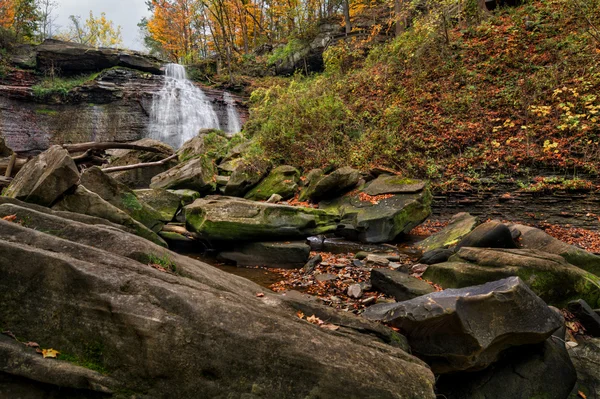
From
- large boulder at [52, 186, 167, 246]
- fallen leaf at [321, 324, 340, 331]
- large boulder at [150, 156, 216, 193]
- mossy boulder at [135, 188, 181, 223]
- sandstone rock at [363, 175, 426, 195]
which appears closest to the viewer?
fallen leaf at [321, 324, 340, 331]

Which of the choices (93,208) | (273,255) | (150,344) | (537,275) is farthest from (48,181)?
(537,275)

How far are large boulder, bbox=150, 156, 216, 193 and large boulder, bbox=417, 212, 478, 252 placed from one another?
8214mm

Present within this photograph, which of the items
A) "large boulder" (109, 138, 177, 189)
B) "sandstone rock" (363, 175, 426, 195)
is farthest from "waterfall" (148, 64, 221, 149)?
"sandstone rock" (363, 175, 426, 195)

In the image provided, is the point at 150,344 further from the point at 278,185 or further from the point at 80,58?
the point at 80,58

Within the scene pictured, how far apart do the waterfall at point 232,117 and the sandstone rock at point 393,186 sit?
16.5 meters

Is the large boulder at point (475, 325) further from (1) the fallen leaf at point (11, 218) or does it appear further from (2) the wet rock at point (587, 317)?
(1) the fallen leaf at point (11, 218)

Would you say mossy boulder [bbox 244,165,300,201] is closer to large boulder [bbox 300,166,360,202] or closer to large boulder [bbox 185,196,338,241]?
large boulder [bbox 300,166,360,202]

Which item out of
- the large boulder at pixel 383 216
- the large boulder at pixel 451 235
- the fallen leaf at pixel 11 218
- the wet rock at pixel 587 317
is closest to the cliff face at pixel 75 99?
the large boulder at pixel 383 216

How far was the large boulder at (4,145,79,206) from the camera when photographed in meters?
5.87

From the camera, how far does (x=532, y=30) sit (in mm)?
15117

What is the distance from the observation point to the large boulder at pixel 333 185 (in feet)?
38.7

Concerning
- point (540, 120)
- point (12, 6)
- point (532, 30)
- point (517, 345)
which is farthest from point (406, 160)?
point (12, 6)

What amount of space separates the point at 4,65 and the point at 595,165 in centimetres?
3364

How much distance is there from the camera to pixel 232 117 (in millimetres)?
26578
